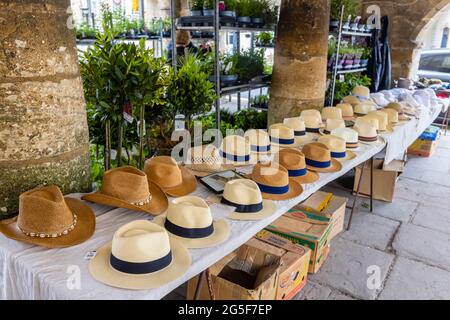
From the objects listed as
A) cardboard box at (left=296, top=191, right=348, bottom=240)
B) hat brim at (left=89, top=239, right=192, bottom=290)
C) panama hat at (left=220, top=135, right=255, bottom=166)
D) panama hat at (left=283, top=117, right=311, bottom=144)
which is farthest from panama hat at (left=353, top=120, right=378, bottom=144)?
hat brim at (left=89, top=239, right=192, bottom=290)

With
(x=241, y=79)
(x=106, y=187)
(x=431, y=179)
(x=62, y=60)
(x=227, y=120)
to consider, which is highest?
(x=62, y=60)

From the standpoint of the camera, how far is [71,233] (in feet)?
4.84

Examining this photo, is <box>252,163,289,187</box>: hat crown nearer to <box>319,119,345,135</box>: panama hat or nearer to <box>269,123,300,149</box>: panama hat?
<box>269,123,300,149</box>: panama hat

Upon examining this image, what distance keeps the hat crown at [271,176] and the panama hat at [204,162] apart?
298 mm

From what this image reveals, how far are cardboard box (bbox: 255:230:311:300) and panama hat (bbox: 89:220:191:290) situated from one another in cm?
85

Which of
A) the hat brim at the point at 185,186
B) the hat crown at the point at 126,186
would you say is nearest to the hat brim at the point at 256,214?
the hat brim at the point at 185,186

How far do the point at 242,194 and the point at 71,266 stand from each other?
32.3 inches

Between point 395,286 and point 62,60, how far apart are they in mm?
2393

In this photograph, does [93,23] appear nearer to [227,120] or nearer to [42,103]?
[227,120]

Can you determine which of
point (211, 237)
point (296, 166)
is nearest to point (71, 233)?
point (211, 237)

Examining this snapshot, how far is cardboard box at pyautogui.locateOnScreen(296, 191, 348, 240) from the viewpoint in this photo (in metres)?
2.61

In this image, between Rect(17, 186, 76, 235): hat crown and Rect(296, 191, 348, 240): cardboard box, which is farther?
Rect(296, 191, 348, 240): cardboard box

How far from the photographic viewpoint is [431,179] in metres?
4.39
